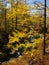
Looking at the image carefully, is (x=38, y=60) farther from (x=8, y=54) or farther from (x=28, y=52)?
(x=8, y=54)

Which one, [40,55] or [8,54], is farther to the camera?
[8,54]

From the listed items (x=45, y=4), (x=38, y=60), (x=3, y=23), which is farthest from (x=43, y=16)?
(x=3, y=23)

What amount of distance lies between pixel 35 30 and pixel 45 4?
1581 mm

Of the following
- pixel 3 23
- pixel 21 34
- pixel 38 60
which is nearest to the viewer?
pixel 38 60

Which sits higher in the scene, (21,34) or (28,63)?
(21,34)

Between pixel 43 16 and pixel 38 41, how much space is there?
1432 millimetres

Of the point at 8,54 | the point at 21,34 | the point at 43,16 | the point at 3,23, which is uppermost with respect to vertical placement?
the point at 43,16

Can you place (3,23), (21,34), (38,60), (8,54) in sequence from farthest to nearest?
(3,23)
(8,54)
(21,34)
(38,60)

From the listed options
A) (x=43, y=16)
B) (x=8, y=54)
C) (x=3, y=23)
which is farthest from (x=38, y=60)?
(x=3, y=23)

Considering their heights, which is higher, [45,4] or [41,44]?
[45,4]

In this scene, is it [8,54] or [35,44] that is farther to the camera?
[8,54]

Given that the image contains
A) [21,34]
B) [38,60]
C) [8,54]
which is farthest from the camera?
[8,54]

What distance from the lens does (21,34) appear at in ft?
46.4

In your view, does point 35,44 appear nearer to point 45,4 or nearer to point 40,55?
point 40,55
